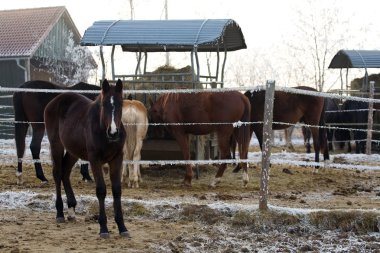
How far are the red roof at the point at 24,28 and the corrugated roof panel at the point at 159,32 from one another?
48.7ft

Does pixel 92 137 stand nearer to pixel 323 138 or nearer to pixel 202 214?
pixel 202 214

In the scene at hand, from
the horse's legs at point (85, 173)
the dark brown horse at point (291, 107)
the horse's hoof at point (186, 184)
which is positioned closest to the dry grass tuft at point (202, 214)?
the horse's hoof at point (186, 184)

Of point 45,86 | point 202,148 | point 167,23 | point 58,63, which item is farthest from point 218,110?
point 58,63

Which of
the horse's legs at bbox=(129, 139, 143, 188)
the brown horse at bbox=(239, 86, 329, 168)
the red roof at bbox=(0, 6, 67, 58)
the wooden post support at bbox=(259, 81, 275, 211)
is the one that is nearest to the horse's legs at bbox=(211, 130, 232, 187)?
the horse's legs at bbox=(129, 139, 143, 188)

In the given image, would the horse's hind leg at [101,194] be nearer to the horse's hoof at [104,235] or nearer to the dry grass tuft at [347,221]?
the horse's hoof at [104,235]

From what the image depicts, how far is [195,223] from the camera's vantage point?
6.01 meters

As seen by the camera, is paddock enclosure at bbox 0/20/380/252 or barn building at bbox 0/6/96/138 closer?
paddock enclosure at bbox 0/20/380/252

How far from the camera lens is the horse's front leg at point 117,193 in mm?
5402

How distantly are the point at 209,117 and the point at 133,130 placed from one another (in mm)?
1321

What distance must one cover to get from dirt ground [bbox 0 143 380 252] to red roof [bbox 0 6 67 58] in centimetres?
1645

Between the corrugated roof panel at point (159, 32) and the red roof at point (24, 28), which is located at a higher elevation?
the red roof at point (24, 28)

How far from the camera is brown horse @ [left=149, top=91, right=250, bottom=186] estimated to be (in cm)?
868

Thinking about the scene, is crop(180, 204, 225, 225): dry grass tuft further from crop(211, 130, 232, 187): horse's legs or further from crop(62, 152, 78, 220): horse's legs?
crop(211, 130, 232, 187): horse's legs

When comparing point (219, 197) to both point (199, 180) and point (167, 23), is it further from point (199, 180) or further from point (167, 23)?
point (167, 23)
